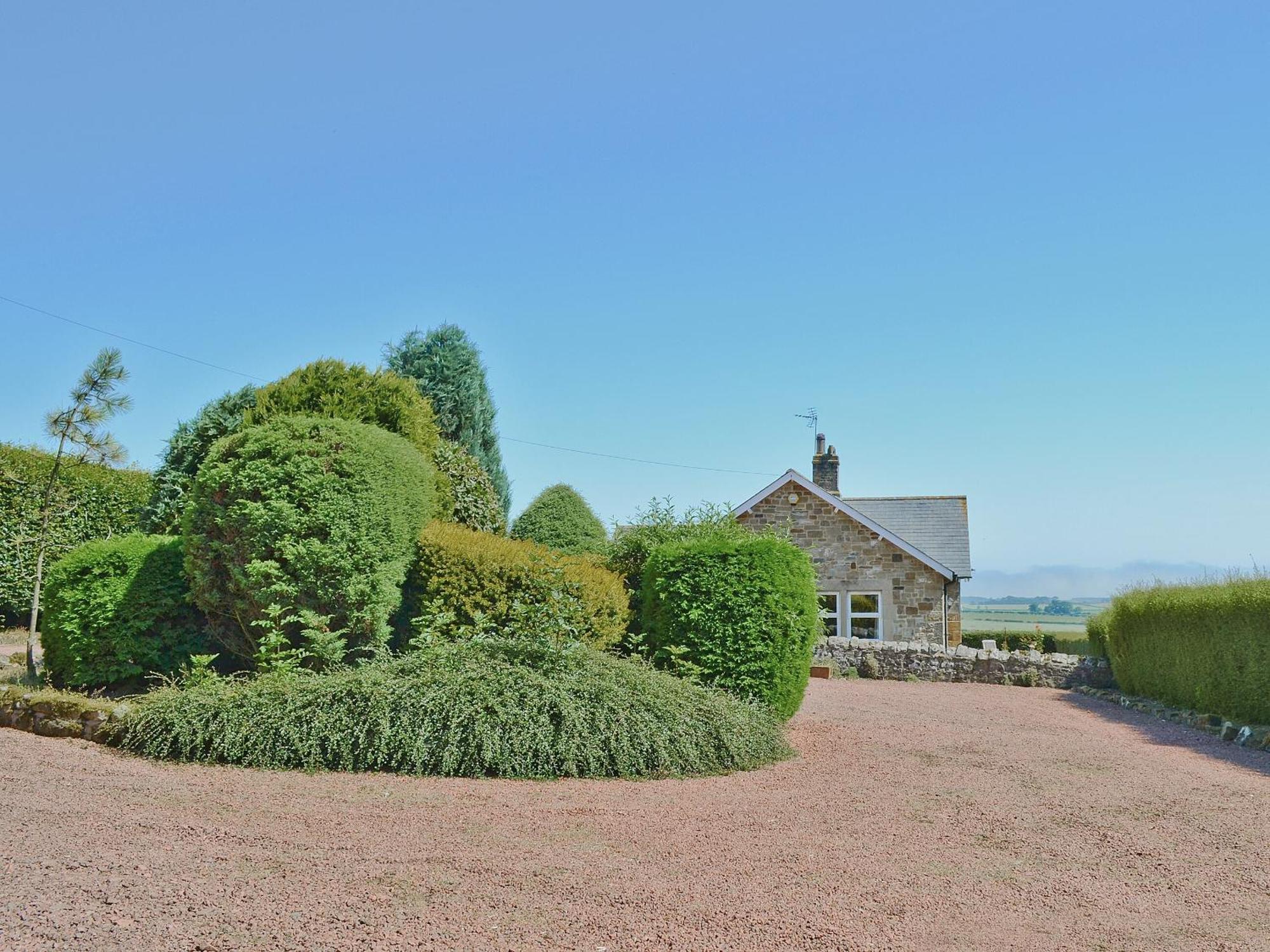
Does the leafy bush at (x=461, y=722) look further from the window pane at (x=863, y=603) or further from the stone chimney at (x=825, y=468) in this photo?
the stone chimney at (x=825, y=468)

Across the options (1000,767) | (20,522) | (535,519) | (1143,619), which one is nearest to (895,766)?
(1000,767)

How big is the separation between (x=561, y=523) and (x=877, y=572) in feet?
34.2

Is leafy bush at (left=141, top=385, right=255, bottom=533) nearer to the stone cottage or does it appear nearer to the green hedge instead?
the green hedge

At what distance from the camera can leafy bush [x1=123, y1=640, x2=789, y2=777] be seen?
7176mm

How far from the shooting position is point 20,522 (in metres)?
15.8

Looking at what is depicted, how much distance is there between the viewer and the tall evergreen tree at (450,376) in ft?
46.5

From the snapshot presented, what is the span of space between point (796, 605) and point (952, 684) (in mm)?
9503

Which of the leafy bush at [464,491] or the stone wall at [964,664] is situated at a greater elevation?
the leafy bush at [464,491]

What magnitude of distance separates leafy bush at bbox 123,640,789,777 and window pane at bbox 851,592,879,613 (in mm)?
15304

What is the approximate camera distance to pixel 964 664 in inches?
717

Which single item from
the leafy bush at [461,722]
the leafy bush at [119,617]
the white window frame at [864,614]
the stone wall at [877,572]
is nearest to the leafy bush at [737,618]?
the leafy bush at [461,722]

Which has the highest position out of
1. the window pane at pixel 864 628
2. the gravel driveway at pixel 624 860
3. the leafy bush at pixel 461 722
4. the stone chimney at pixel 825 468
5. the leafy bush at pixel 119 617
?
the stone chimney at pixel 825 468

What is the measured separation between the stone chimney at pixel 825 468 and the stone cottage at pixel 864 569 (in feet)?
6.94

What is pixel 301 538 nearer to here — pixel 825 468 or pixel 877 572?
pixel 877 572
